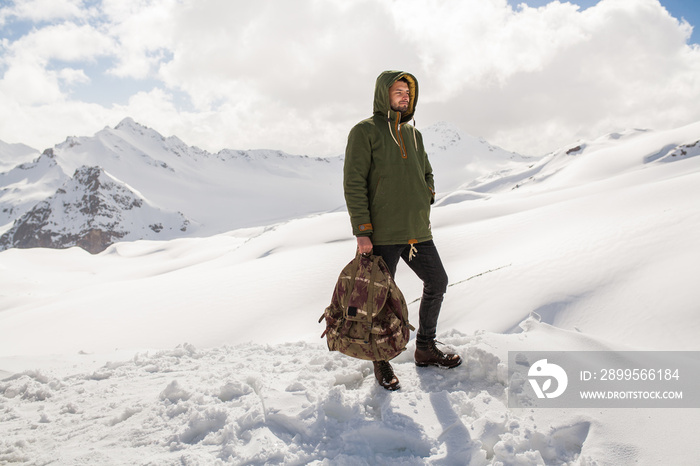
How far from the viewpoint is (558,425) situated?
2.12 meters

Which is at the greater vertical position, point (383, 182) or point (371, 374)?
point (383, 182)

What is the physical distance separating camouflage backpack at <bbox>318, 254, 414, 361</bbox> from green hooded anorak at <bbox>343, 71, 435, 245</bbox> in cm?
24

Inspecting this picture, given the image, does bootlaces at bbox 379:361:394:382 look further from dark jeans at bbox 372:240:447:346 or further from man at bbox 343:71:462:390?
dark jeans at bbox 372:240:447:346

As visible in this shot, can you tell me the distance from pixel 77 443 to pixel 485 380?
2.64m

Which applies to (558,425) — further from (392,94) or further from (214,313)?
(214,313)

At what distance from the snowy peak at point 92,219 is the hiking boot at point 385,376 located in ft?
458

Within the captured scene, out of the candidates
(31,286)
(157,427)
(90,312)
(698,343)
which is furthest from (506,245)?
(31,286)

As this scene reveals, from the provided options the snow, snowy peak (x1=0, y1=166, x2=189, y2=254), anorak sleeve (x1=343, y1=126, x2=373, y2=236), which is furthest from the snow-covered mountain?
anorak sleeve (x1=343, y1=126, x2=373, y2=236)
